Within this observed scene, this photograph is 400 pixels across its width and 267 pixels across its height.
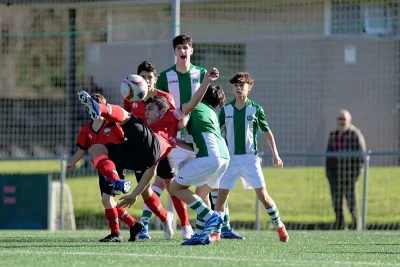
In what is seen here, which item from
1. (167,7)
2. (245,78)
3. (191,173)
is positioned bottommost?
(191,173)

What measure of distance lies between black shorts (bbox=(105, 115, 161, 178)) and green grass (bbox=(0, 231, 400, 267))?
73cm

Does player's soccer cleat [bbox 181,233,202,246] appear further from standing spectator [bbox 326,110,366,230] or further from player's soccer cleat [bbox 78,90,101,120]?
standing spectator [bbox 326,110,366,230]

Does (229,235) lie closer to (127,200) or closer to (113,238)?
(113,238)

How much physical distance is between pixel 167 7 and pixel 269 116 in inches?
105

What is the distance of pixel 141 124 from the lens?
9078 millimetres

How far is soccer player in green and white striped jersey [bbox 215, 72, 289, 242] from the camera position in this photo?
1001 centimetres

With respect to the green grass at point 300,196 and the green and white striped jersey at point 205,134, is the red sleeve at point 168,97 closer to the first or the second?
the green and white striped jersey at point 205,134

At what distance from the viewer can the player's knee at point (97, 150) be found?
9.13 meters

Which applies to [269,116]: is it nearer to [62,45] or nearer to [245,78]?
[62,45]

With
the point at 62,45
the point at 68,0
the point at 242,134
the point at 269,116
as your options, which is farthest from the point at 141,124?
the point at 62,45

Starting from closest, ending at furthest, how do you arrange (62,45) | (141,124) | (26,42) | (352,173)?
(141,124)
(352,173)
(62,45)
(26,42)

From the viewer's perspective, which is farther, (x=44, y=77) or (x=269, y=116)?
(x=44, y=77)

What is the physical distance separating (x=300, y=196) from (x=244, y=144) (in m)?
7.22

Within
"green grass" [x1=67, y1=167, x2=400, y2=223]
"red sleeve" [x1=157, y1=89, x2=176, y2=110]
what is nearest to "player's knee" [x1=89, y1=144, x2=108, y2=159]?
"red sleeve" [x1=157, y1=89, x2=176, y2=110]
